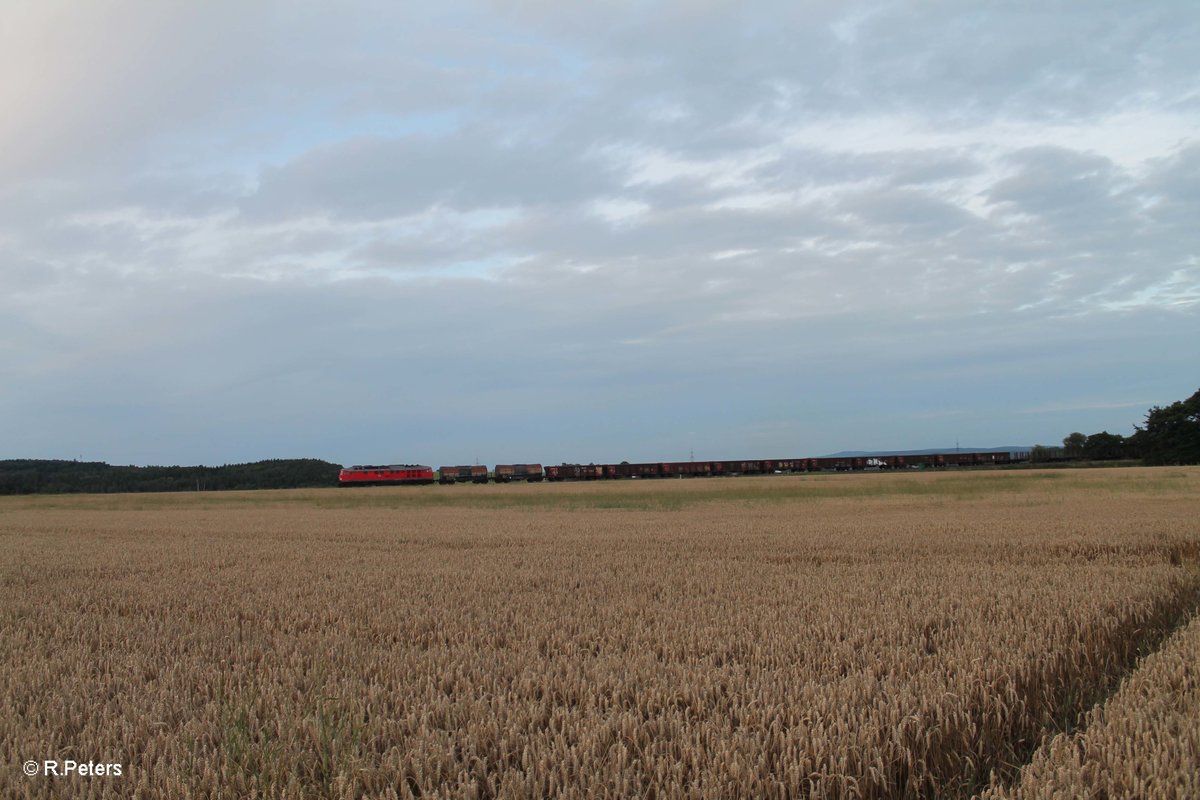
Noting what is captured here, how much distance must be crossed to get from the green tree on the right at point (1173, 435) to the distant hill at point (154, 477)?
102398 mm

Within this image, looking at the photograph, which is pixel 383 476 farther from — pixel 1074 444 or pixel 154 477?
pixel 1074 444

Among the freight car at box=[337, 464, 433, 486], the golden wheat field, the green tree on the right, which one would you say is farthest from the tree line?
the golden wheat field

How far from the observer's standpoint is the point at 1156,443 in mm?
91438

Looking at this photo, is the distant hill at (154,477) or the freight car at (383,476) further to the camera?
the distant hill at (154,477)

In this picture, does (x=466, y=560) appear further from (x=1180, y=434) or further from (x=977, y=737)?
(x=1180, y=434)

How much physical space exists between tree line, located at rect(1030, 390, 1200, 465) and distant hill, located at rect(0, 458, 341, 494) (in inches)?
3980

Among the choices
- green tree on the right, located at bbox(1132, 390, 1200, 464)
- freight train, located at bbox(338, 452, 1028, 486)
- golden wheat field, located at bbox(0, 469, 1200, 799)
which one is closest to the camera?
golden wheat field, located at bbox(0, 469, 1200, 799)

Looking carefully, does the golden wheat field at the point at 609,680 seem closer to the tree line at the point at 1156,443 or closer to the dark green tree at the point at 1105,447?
the tree line at the point at 1156,443

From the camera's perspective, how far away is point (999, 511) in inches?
1021

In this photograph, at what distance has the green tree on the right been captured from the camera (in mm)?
85494

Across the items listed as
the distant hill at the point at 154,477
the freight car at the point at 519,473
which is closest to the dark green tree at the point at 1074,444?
the freight car at the point at 519,473

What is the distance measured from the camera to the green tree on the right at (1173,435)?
85.5m

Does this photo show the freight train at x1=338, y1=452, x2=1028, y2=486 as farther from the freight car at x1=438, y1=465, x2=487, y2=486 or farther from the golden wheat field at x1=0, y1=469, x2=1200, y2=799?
the golden wheat field at x1=0, y1=469, x2=1200, y2=799

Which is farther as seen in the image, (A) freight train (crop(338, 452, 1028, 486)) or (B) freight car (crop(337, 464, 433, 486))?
(A) freight train (crop(338, 452, 1028, 486))
